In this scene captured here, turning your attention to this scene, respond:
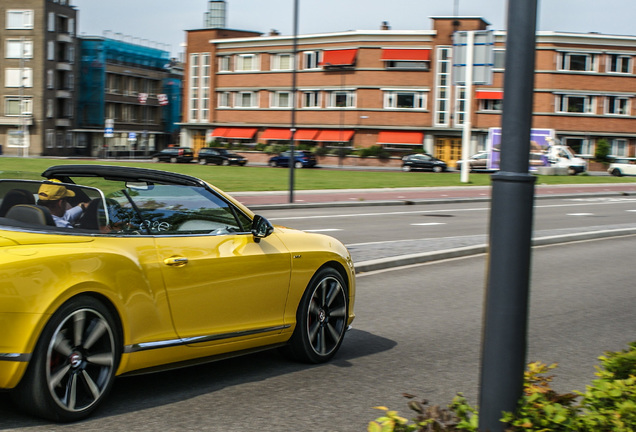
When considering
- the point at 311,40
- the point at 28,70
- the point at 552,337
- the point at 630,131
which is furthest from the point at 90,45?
the point at 552,337

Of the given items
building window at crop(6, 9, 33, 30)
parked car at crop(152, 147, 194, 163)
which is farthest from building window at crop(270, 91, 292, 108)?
building window at crop(6, 9, 33, 30)

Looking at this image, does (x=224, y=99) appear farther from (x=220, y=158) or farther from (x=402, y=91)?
(x=220, y=158)

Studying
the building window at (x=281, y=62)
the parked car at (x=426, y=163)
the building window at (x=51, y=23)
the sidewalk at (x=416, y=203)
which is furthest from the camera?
the building window at (x=51, y=23)

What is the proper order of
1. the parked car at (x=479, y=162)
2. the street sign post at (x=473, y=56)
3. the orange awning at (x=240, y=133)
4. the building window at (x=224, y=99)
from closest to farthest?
1. the street sign post at (x=473, y=56)
2. the parked car at (x=479, y=162)
3. the orange awning at (x=240, y=133)
4. the building window at (x=224, y=99)

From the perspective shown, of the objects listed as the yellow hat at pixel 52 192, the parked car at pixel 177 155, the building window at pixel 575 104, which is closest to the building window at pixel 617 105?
the building window at pixel 575 104

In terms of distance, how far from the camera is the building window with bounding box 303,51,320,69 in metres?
82.8

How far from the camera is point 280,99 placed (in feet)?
277

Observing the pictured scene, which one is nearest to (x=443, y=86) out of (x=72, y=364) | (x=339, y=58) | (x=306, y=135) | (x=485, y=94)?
(x=485, y=94)

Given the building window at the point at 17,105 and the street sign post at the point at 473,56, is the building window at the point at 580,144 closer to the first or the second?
the street sign post at the point at 473,56

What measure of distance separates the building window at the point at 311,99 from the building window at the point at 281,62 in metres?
3.39

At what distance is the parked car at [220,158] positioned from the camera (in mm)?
67375

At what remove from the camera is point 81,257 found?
4.62 meters

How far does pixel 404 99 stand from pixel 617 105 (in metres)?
18.3

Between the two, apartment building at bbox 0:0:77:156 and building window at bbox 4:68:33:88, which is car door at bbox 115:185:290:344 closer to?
apartment building at bbox 0:0:77:156
